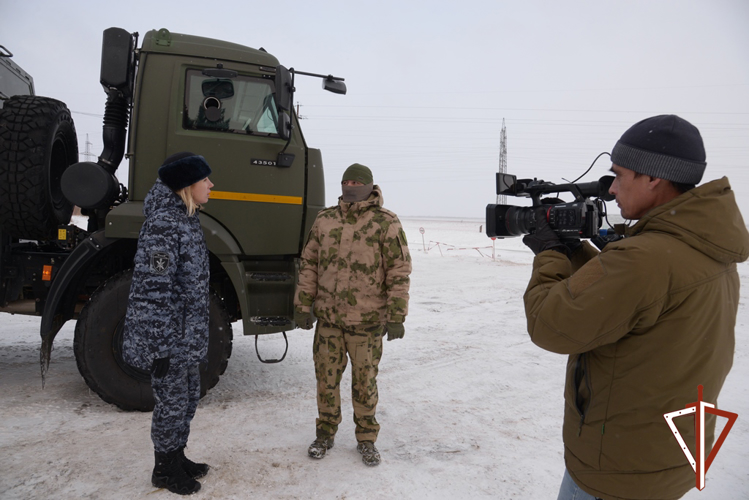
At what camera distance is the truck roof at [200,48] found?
368 cm

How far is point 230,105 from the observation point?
12.3 ft

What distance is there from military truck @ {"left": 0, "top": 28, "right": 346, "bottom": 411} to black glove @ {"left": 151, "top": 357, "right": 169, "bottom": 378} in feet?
3.61

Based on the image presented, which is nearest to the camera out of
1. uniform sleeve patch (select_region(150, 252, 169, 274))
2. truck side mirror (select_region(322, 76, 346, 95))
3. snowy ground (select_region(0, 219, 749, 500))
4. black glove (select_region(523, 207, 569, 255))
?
black glove (select_region(523, 207, 569, 255))

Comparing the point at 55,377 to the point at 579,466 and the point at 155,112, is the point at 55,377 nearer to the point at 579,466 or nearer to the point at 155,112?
the point at 155,112

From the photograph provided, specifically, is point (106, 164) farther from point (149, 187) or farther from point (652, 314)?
point (652, 314)

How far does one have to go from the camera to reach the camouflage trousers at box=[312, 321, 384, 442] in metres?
3.04

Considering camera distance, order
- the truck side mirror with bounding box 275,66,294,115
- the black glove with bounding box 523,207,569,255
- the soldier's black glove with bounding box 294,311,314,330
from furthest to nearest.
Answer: the truck side mirror with bounding box 275,66,294,115, the soldier's black glove with bounding box 294,311,314,330, the black glove with bounding box 523,207,569,255

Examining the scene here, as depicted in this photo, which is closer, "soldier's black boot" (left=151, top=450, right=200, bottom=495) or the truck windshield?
"soldier's black boot" (left=151, top=450, right=200, bottom=495)

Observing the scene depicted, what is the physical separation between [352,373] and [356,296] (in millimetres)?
498

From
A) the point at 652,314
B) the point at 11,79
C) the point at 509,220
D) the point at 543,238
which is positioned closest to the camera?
the point at 652,314

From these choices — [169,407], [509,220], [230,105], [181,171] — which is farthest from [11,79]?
[509,220]

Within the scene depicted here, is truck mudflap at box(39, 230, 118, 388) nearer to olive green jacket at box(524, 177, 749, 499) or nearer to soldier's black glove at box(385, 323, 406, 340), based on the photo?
soldier's black glove at box(385, 323, 406, 340)

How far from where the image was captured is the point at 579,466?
4.73ft

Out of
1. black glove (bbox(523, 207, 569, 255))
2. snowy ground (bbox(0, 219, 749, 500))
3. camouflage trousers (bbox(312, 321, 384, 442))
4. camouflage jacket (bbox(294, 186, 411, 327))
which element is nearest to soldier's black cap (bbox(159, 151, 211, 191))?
camouflage jacket (bbox(294, 186, 411, 327))
